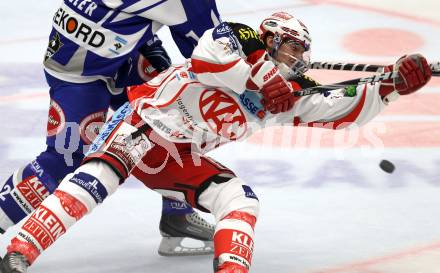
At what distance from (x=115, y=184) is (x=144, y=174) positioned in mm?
237

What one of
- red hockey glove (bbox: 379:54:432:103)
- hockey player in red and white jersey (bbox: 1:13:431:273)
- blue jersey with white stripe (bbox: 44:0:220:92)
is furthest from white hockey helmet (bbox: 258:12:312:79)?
blue jersey with white stripe (bbox: 44:0:220:92)

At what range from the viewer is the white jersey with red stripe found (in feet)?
12.8

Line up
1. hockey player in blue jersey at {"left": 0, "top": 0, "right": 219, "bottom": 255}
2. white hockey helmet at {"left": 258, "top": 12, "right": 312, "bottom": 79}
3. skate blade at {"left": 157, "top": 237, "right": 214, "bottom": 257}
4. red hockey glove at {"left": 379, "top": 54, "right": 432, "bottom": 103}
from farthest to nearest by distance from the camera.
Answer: skate blade at {"left": 157, "top": 237, "right": 214, "bottom": 257} → hockey player in blue jersey at {"left": 0, "top": 0, "right": 219, "bottom": 255} → white hockey helmet at {"left": 258, "top": 12, "right": 312, "bottom": 79} → red hockey glove at {"left": 379, "top": 54, "right": 432, "bottom": 103}

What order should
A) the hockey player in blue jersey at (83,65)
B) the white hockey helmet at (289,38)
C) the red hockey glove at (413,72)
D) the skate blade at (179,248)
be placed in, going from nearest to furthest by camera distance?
the red hockey glove at (413,72)
the white hockey helmet at (289,38)
the hockey player in blue jersey at (83,65)
the skate blade at (179,248)

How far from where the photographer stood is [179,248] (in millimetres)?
4520

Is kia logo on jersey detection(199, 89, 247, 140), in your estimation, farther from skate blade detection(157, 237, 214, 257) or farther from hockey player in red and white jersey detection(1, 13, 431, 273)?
skate blade detection(157, 237, 214, 257)

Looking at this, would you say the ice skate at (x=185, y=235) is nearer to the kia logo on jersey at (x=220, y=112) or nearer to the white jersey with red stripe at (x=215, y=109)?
the white jersey with red stripe at (x=215, y=109)

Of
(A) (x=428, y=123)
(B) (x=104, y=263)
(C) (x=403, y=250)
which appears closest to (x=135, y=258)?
(B) (x=104, y=263)

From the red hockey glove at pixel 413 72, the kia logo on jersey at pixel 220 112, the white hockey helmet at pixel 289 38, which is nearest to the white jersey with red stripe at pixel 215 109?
the kia logo on jersey at pixel 220 112

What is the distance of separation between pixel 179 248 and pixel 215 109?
0.80 m

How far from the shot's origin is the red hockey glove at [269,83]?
12.2 ft

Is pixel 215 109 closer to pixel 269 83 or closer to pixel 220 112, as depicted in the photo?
pixel 220 112

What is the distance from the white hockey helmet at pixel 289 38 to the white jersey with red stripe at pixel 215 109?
0.34 feet

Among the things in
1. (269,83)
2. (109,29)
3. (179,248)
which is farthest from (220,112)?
(179,248)
